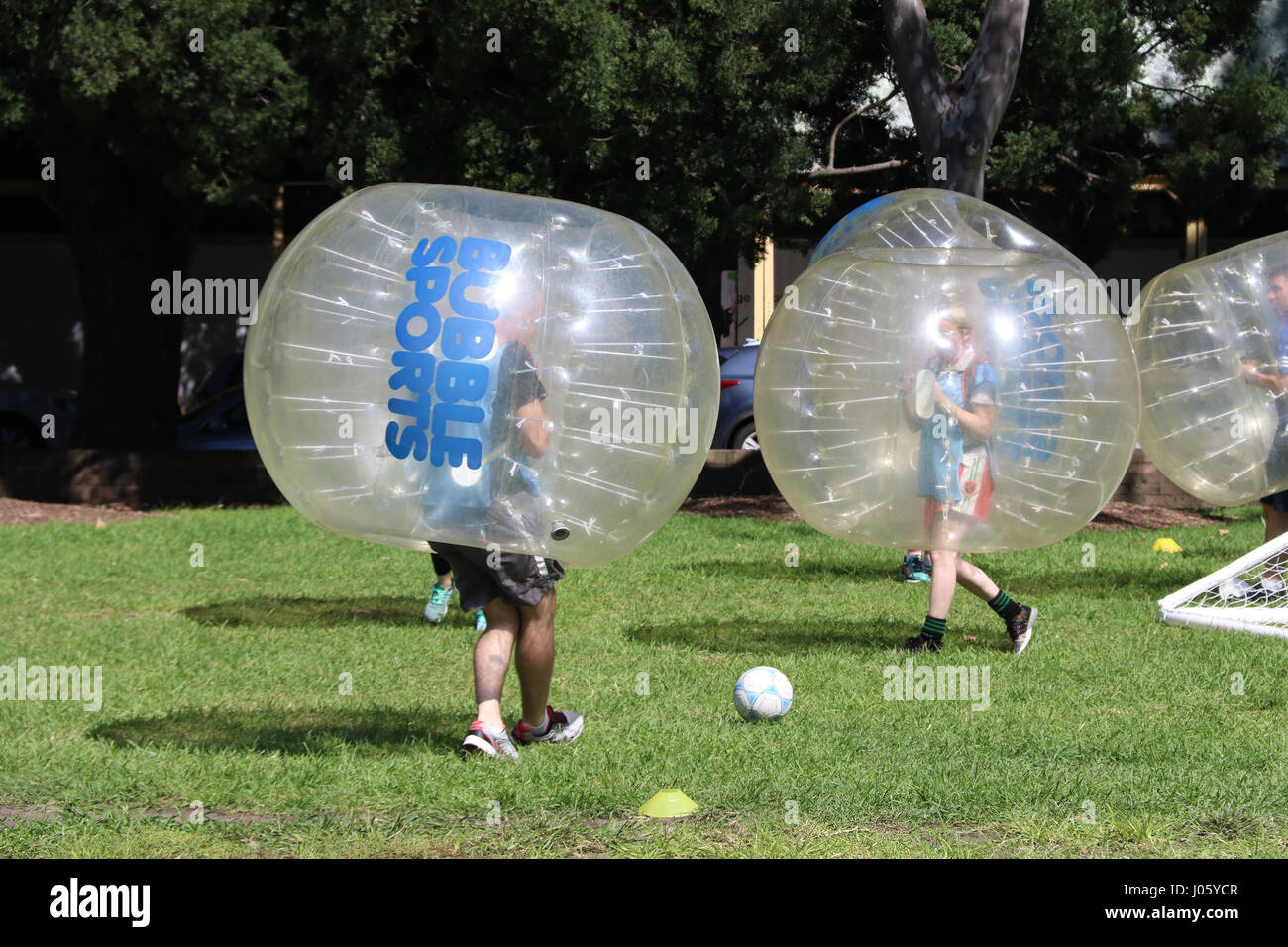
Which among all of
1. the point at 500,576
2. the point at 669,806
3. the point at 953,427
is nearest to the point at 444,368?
the point at 500,576

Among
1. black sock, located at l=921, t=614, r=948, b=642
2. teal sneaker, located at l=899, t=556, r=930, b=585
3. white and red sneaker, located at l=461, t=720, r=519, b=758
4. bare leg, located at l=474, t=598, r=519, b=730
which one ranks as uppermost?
bare leg, located at l=474, t=598, r=519, b=730

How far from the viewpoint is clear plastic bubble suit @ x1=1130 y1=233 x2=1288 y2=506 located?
705 centimetres

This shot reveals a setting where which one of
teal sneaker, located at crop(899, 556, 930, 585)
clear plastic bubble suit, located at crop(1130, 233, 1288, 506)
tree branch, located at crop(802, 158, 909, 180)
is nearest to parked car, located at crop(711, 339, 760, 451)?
tree branch, located at crop(802, 158, 909, 180)

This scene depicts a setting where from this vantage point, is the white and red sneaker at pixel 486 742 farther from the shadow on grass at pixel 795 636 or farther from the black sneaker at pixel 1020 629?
the black sneaker at pixel 1020 629

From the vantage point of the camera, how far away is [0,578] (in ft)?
33.0

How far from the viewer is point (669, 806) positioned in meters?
4.71

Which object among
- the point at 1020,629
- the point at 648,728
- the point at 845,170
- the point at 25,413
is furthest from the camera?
the point at 25,413

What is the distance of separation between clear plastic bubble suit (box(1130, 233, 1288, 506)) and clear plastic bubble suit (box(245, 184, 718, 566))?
3.33m

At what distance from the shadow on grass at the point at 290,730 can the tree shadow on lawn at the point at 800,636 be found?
6.32 feet

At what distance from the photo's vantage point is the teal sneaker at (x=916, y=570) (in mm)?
9602

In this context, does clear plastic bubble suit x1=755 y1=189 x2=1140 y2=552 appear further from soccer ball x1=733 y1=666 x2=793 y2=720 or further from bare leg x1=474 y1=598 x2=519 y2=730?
bare leg x1=474 y1=598 x2=519 y2=730

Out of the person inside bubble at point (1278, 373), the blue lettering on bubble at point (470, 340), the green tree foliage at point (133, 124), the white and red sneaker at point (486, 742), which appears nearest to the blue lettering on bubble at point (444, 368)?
the blue lettering on bubble at point (470, 340)

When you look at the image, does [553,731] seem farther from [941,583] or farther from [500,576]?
[941,583]

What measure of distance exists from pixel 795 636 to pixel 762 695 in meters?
1.95
